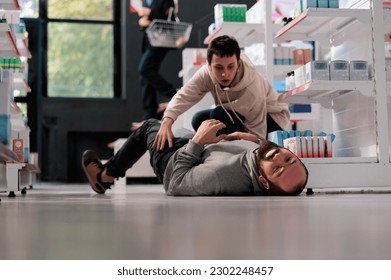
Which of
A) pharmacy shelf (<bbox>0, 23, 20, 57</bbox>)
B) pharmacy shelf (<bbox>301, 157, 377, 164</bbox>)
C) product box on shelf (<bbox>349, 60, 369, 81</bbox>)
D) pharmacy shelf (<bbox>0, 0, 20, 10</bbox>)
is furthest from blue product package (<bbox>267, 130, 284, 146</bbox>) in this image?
pharmacy shelf (<bbox>0, 0, 20, 10</bbox>)

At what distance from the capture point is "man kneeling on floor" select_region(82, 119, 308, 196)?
2318 mm

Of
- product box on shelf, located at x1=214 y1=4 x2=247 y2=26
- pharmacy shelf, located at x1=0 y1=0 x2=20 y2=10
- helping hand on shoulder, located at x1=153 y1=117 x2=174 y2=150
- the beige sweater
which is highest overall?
product box on shelf, located at x1=214 y1=4 x2=247 y2=26

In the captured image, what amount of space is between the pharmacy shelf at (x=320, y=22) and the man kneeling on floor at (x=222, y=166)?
91 centimetres

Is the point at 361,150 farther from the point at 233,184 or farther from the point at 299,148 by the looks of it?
the point at 233,184

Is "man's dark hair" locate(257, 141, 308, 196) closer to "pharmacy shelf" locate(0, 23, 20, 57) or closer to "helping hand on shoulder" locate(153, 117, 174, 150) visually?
"helping hand on shoulder" locate(153, 117, 174, 150)

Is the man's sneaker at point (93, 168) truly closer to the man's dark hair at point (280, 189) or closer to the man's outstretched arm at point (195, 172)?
the man's outstretched arm at point (195, 172)

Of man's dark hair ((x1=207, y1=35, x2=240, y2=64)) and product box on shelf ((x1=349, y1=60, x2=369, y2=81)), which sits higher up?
man's dark hair ((x1=207, y1=35, x2=240, y2=64))

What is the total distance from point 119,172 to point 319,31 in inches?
66.1

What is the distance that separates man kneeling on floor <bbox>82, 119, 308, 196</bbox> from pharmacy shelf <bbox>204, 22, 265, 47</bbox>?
190 cm

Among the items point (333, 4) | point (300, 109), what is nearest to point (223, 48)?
point (333, 4)

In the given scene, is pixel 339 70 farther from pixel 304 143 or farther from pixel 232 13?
pixel 232 13

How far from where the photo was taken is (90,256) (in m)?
0.75

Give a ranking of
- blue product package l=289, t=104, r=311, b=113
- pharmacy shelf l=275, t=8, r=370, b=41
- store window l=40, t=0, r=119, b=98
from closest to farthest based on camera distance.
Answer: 1. pharmacy shelf l=275, t=8, r=370, b=41
2. blue product package l=289, t=104, r=311, b=113
3. store window l=40, t=0, r=119, b=98
